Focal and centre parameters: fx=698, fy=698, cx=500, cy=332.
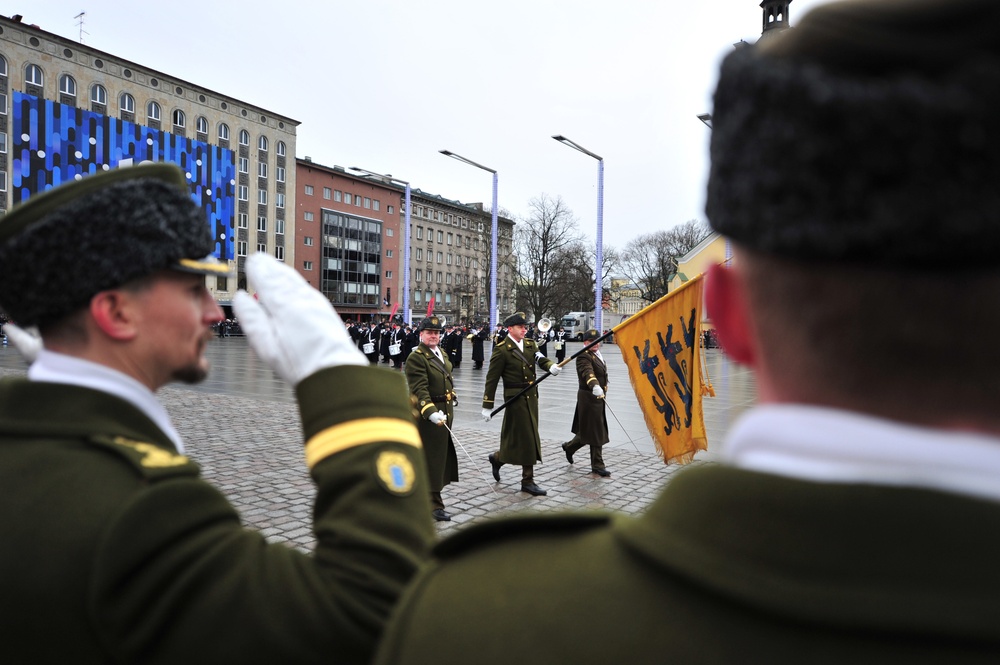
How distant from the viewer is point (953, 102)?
2.08 ft

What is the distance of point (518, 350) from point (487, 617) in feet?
27.2

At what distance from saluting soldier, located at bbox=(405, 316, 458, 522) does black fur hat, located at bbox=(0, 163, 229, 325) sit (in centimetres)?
547

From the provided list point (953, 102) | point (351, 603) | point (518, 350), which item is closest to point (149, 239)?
point (351, 603)

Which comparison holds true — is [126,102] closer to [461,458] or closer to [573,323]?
[573,323]

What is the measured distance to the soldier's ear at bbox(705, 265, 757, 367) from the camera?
86 centimetres

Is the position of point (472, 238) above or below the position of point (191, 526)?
above

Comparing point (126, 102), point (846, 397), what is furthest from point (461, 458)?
point (126, 102)

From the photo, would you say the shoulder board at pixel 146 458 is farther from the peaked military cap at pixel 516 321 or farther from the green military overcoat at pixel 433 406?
the peaked military cap at pixel 516 321

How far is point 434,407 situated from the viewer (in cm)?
711

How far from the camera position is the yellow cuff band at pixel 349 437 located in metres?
1.35

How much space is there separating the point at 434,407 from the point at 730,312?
20.8ft

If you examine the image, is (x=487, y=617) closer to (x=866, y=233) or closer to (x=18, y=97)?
(x=866, y=233)

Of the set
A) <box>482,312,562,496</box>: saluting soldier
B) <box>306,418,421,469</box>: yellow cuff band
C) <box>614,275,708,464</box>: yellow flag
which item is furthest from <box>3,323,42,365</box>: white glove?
<box>482,312,562,496</box>: saluting soldier

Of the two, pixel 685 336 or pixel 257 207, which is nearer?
pixel 685 336
